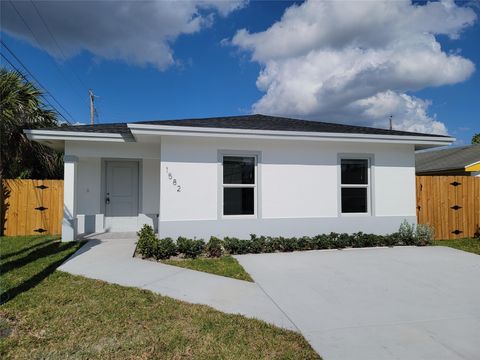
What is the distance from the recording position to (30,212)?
9633 millimetres

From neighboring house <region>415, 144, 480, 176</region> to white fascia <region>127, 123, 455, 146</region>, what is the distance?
6485 millimetres

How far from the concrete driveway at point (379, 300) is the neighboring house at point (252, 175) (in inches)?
55.6

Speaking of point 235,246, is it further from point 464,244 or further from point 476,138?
point 476,138

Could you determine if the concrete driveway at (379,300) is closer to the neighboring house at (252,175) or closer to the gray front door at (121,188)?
the neighboring house at (252,175)

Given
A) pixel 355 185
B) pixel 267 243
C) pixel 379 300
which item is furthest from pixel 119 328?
pixel 355 185

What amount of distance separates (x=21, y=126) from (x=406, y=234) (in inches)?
466

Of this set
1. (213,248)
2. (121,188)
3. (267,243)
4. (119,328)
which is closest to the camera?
(119,328)

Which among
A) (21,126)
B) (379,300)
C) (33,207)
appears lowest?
(379,300)

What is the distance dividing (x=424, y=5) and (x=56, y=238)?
12923mm

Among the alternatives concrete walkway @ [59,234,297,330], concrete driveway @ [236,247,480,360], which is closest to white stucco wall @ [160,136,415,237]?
concrete driveway @ [236,247,480,360]

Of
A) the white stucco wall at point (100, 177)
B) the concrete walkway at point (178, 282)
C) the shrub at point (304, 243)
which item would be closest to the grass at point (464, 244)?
the shrub at point (304, 243)

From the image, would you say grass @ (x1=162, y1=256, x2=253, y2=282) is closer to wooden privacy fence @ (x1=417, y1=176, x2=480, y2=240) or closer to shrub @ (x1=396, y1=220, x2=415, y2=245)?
shrub @ (x1=396, y1=220, x2=415, y2=245)

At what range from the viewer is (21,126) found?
10.0 metres

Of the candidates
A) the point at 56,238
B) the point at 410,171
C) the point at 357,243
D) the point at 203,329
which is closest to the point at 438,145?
the point at 410,171
